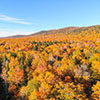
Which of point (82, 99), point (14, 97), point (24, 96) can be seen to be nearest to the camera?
point (82, 99)

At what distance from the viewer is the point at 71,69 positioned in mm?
49594

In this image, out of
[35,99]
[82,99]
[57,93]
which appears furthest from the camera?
[57,93]

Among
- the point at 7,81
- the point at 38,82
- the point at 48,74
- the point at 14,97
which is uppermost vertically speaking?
the point at 48,74

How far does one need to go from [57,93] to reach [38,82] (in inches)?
419

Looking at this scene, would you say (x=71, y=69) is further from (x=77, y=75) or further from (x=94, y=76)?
(x=94, y=76)

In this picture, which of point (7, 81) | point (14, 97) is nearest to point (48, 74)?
point (14, 97)

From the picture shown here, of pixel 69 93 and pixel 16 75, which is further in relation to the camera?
pixel 16 75

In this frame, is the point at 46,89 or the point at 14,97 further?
the point at 14,97

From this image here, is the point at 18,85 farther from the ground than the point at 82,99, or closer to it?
closer to it

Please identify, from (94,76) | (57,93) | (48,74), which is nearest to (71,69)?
(94,76)

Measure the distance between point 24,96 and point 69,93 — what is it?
20826 mm

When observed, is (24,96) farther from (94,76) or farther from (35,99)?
(94,76)

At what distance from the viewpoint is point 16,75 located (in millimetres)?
48250

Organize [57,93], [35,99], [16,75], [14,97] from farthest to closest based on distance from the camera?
1. [16,75]
2. [14,97]
3. [57,93]
4. [35,99]
